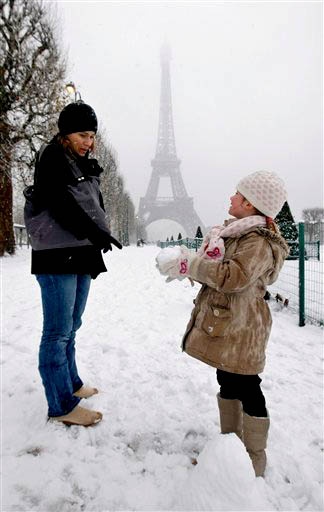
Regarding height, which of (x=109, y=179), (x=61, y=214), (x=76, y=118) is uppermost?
(x=109, y=179)

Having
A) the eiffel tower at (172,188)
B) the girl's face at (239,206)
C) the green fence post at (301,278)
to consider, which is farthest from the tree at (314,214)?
the girl's face at (239,206)

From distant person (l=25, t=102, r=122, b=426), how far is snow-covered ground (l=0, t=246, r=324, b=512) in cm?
27

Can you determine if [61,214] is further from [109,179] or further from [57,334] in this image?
[109,179]

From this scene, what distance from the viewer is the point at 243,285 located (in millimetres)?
1490

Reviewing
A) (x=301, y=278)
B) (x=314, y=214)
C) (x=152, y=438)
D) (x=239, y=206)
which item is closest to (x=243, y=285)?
(x=239, y=206)

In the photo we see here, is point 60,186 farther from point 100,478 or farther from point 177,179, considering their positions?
point 177,179

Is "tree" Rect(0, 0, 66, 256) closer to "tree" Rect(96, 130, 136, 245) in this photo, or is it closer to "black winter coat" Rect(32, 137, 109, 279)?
"tree" Rect(96, 130, 136, 245)

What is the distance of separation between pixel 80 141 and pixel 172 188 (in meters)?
56.1

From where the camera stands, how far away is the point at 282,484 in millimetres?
1679

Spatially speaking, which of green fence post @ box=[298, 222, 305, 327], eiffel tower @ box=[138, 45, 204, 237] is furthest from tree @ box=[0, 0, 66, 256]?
eiffel tower @ box=[138, 45, 204, 237]

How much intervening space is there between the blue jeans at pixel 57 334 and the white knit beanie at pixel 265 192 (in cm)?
110

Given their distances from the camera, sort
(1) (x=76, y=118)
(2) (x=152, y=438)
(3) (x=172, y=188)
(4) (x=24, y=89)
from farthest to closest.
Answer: (3) (x=172, y=188), (4) (x=24, y=89), (2) (x=152, y=438), (1) (x=76, y=118)

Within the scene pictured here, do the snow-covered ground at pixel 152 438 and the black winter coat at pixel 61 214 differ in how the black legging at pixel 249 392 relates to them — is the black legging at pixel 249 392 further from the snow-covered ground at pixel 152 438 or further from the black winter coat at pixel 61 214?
the black winter coat at pixel 61 214

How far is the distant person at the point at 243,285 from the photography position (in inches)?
59.9
